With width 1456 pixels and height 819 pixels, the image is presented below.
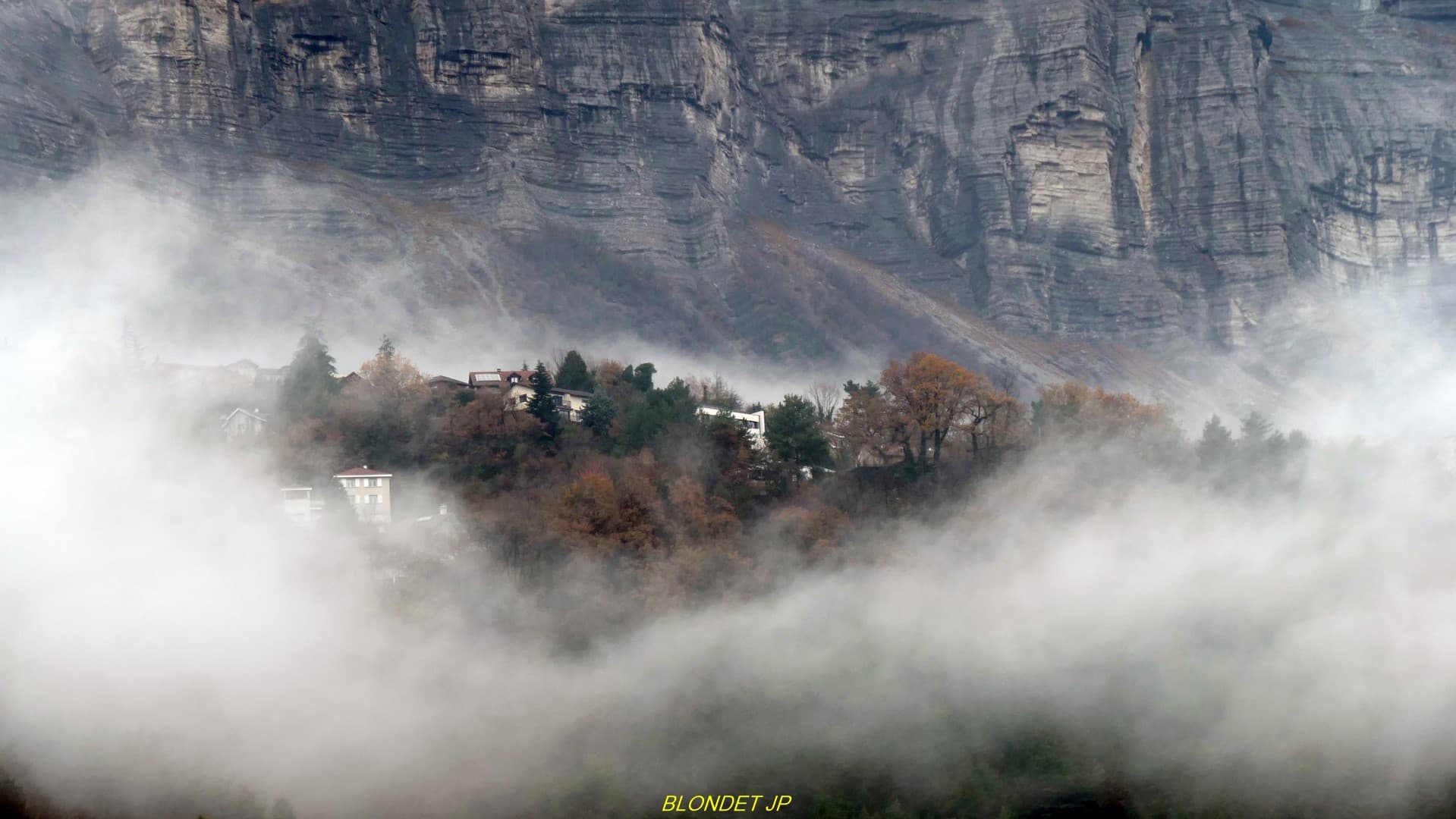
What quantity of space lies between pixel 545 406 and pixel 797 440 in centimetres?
1038

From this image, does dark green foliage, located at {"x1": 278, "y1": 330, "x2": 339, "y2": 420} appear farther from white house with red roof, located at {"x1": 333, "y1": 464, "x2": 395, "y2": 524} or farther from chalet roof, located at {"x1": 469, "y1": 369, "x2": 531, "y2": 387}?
chalet roof, located at {"x1": 469, "y1": 369, "x2": 531, "y2": 387}

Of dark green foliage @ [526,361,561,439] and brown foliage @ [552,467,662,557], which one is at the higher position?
dark green foliage @ [526,361,561,439]

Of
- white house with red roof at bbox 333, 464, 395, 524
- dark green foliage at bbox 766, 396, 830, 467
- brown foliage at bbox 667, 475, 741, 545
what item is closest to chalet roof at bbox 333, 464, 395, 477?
white house with red roof at bbox 333, 464, 395, 524

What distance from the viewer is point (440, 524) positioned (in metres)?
63.6

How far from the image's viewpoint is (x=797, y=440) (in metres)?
69.6

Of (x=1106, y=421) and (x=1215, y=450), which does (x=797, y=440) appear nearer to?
(x=1106, y=421)

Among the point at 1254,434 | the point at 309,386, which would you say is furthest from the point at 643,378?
the point at 1254,434

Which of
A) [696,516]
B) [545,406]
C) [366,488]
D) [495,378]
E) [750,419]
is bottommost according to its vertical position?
[696,516]

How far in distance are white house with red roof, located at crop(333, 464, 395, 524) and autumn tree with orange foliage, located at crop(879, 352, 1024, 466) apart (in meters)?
19.7

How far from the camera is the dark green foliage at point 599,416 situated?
73.8 m

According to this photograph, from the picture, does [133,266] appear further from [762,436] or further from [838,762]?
[838,762]

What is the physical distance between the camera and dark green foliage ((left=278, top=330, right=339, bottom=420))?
71500 millimetres

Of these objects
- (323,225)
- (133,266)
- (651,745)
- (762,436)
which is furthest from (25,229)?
(651,745)

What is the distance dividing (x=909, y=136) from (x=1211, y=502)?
269ft
